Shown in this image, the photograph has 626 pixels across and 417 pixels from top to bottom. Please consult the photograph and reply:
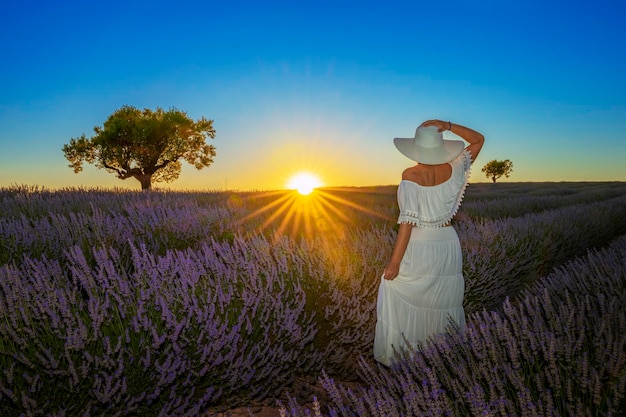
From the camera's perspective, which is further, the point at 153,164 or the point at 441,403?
the point at 153,164

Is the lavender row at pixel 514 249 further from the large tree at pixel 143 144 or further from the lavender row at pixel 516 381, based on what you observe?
the large tree at pixel 143 144

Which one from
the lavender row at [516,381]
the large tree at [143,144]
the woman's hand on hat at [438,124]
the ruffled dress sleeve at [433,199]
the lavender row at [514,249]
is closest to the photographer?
the lavender row at [516,381]

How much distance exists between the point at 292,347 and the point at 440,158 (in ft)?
5.66

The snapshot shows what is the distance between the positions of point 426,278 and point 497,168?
86.5 meters

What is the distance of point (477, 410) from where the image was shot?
1.25 meters

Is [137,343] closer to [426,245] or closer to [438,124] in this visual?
[426,245]

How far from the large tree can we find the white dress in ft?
93.4

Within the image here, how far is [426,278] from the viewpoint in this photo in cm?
312

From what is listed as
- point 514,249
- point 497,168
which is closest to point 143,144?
point 514,249

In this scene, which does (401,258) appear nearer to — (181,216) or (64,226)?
(181,216)

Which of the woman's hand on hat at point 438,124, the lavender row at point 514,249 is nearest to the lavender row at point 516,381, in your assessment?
the woman's hand on hat at point 438,124

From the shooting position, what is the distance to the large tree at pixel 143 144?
93.4ft

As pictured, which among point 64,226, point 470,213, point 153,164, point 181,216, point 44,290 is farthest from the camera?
point 153,164

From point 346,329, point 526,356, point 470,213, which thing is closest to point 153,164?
point 470,213
